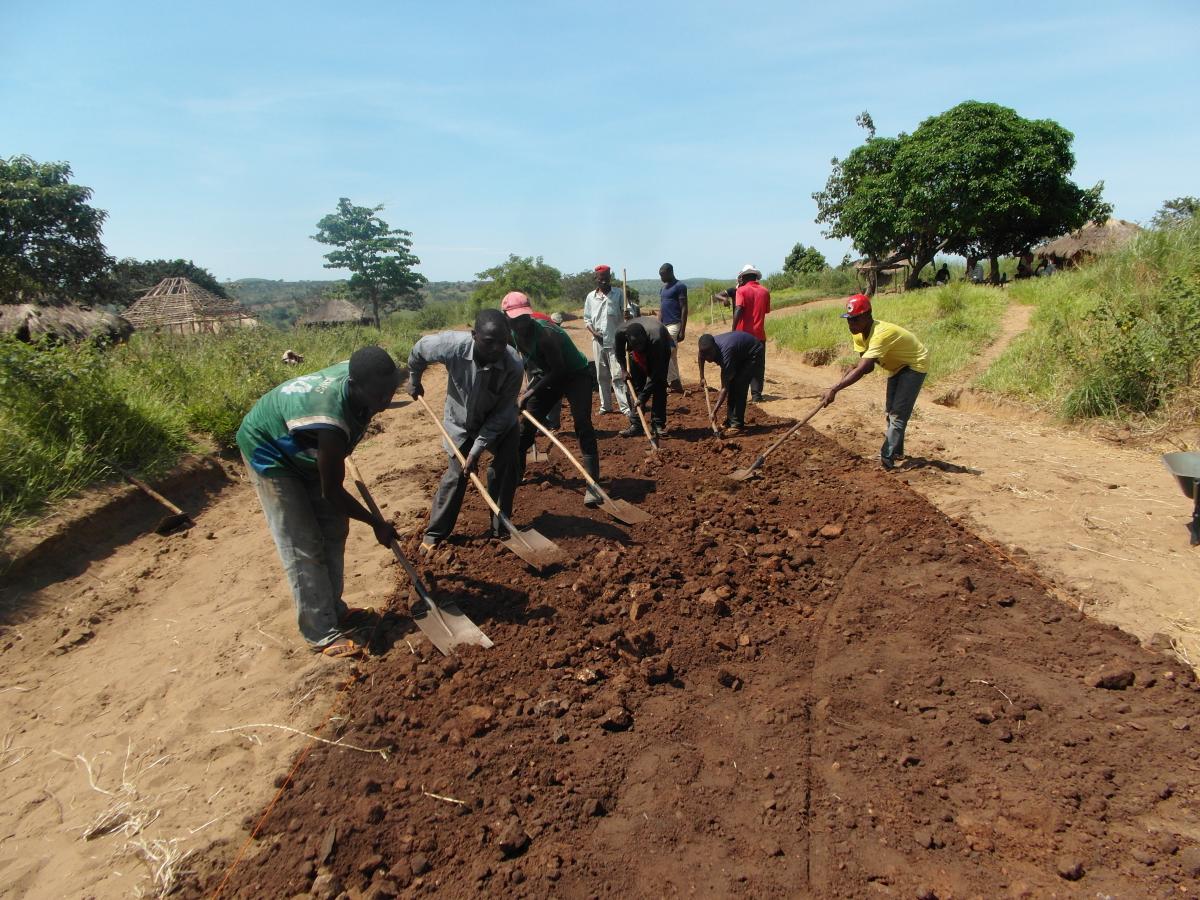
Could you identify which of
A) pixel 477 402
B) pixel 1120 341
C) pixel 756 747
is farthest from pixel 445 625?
pixel 1120 341

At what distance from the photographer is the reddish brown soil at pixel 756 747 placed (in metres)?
2.09

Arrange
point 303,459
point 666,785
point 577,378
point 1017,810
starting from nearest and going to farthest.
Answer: point 1017,810, point 666,785, point 303,459, point 577,378

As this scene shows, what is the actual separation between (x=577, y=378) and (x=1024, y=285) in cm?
1136

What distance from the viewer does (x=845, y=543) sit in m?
4.23

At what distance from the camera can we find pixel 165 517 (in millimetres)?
5227

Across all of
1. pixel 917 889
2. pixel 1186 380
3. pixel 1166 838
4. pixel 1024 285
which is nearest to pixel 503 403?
pixel 917 889

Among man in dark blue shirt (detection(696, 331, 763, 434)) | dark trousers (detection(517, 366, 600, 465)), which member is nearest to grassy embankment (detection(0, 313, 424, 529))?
dark trousers (detection(517, 366, 600, 465))

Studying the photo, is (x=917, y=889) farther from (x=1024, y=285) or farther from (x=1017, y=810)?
(x=1024, y=285)

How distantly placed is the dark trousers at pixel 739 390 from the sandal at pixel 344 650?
4.40 meters

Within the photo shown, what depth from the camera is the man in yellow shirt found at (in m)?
4.98

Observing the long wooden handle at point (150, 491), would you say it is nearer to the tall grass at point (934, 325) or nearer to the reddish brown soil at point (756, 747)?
the reddish brown soil at point (756, 747)

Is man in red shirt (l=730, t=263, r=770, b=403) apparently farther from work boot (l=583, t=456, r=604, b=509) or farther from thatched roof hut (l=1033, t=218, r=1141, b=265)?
thatched roof hut (l=1033, t=218, r=1141, b=265)

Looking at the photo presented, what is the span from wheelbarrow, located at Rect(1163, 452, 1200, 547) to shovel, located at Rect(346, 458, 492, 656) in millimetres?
4061

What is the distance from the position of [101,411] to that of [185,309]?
1020 centimetres
